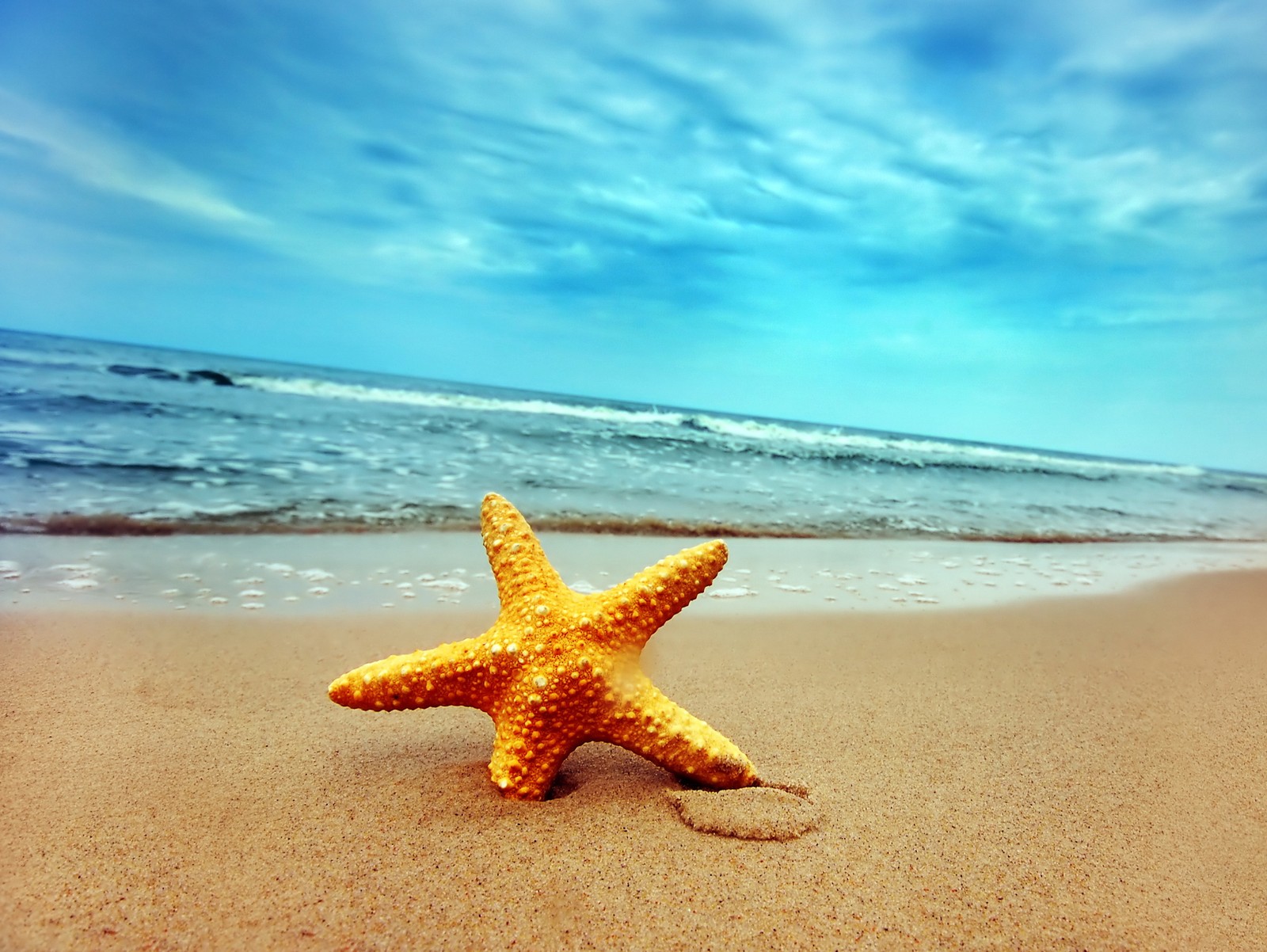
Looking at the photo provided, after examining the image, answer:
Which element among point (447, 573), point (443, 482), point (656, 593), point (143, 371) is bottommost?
point (447, 573)

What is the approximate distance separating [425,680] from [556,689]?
413 millimetres

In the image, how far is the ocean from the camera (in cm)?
640

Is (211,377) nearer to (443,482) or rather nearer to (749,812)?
(443,482)

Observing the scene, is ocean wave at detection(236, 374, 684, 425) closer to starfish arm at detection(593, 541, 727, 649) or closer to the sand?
the sand

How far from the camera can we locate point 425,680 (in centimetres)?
225

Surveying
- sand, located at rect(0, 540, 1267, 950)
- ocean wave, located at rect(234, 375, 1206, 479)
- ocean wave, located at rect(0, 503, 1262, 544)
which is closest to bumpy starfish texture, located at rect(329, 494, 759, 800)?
sand, located at rect(0, 540, 1267, 950)

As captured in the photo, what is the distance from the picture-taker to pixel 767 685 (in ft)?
11.3

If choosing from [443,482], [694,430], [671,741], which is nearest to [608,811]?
[671,741]

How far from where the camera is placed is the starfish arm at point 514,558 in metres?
2.38

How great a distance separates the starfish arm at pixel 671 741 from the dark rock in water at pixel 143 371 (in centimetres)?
2426

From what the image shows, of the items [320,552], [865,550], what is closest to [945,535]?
[865,550]

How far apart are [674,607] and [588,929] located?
0.98 m

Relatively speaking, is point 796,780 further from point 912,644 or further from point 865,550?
point 865,550

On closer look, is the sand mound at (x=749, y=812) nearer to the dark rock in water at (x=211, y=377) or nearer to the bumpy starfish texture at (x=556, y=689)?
the bumpy starfish texture at (x=556, y=689)
